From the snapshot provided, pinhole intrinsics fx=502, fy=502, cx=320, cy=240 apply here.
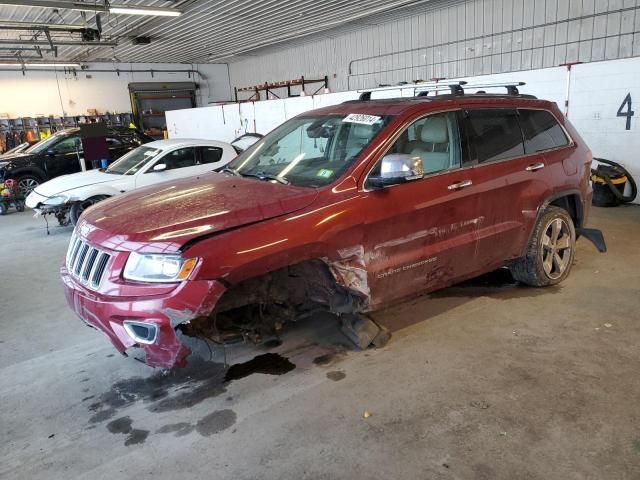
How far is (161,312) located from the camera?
285 cm

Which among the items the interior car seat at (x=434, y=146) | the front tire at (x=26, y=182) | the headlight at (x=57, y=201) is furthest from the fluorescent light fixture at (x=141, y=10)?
the interior car seat at (x=434, y=146)

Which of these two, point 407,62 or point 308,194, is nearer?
point 308,194

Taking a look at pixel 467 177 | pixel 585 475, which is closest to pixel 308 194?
pixel 467 177

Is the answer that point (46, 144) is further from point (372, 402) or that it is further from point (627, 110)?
point (627, 110)

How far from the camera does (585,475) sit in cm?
238

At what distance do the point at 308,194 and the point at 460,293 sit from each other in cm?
216

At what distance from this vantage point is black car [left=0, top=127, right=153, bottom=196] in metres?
11.6

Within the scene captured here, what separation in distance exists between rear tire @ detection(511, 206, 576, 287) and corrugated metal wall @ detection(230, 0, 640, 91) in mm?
8130

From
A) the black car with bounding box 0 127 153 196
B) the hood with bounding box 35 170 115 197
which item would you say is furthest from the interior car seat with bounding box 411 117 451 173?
the black car with bounding box 0 127 153 196

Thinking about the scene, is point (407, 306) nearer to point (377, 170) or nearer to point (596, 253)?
point (377, 170)

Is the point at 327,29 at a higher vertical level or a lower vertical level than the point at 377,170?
higher

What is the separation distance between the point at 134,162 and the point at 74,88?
1578 cm

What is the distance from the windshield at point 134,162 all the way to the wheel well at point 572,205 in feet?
20.9

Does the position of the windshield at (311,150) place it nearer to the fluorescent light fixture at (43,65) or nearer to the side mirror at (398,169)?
the side mirror at (398,169)
